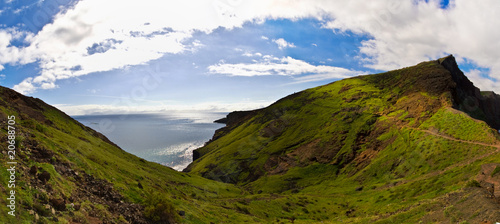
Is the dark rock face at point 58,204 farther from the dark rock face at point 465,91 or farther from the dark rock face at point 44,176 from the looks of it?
the dark rock face at point 465,91

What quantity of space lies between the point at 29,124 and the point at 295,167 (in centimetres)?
12569

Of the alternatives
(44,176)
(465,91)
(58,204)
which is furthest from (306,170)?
(465,91)

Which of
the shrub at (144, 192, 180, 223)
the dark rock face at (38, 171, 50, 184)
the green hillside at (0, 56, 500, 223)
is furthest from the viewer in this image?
the shrub at (144, 192, 180, 223)

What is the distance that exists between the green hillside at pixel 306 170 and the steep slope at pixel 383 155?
1.80ft

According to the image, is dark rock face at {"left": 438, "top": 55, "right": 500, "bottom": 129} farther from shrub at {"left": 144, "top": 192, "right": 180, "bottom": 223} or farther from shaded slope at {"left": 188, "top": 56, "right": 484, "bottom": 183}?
shrub at {"left": 144, "top": 192, "right": 180, "bottom": 223}

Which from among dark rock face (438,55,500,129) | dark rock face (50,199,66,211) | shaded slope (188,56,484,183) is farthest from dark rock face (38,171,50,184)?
dark rock face (438,55,500,129)

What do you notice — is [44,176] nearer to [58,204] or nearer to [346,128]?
[58,204]

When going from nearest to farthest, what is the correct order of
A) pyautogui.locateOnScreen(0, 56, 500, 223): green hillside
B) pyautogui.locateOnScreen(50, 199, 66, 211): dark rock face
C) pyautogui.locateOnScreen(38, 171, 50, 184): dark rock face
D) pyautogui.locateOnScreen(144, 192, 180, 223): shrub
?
pyautogui.locateOnScreen(50, 199, 66, 211): dark rock face
pyautogui.locateOnScreen(38, 171, 50, 184): dark rock face
pyautogui.locateOnScreen(0, 56, 500, 223): green hillside
pyautogui.locateOnScreen(144, 192, 180, 223): shrub

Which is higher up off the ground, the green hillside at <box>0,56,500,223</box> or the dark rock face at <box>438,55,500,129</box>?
the dark rock face at <box>438,55,500,129</box>

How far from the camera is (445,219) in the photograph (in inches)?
1070

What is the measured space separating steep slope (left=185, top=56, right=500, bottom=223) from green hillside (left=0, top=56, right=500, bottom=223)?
1.80 feet

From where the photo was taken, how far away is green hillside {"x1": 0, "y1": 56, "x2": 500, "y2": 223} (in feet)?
77.7

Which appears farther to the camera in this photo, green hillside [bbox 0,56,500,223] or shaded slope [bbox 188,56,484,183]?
shaded slope [bbox 188,56,484,183]

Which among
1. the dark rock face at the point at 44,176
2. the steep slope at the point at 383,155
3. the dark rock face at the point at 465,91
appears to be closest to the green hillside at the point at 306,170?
the dark rock face at the point at 44,176
